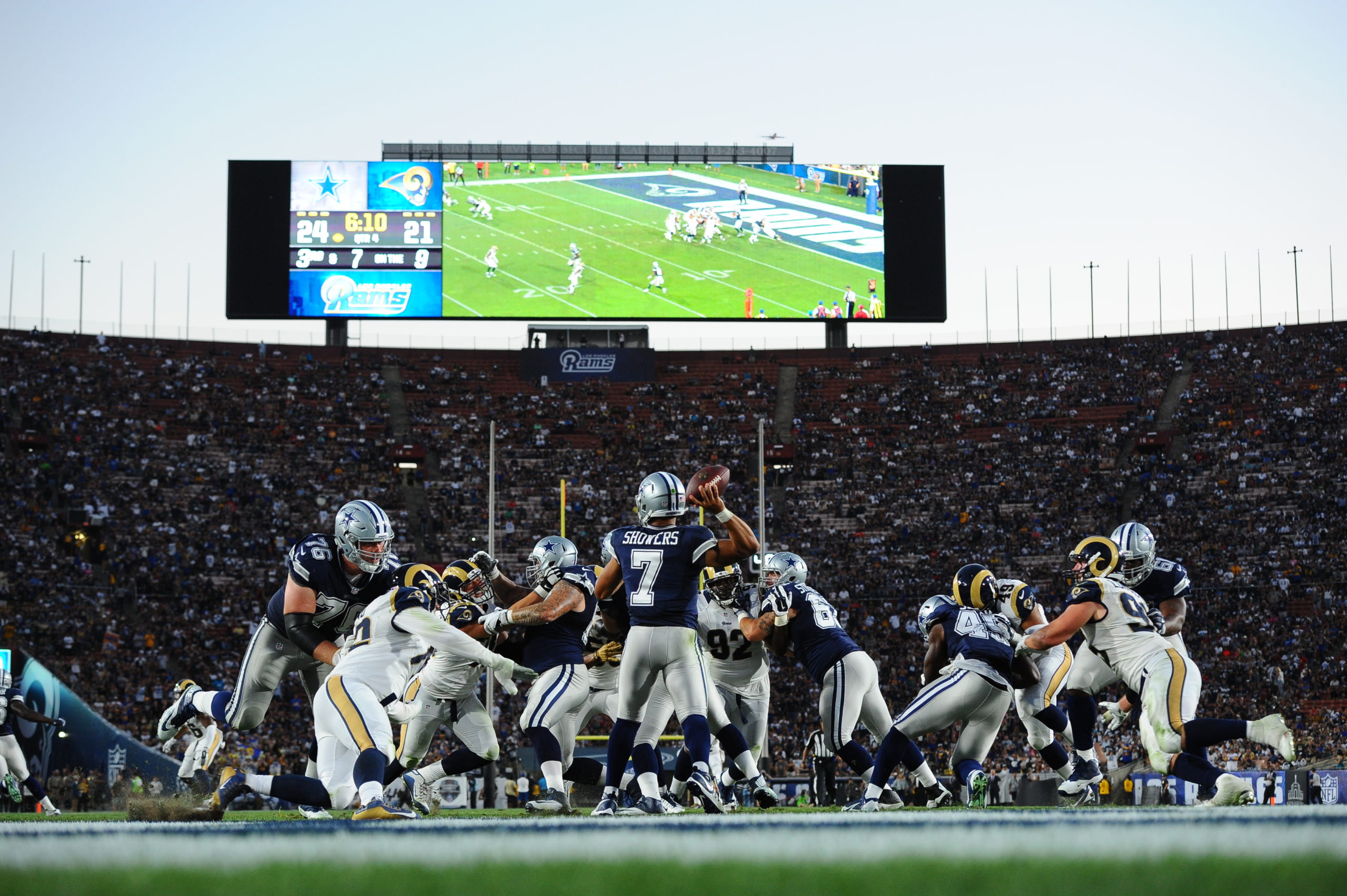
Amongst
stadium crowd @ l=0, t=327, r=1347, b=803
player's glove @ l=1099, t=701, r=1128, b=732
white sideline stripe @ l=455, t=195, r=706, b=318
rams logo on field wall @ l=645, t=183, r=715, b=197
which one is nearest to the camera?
player's glove @ l=1099, t=701, r=1128, b=732

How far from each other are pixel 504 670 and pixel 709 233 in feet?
124

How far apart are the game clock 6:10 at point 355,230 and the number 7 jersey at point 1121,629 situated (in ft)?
121

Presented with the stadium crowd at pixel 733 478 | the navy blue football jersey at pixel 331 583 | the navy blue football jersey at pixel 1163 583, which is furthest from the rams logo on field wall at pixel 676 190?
the navy blue football jersey at pixel 331 583

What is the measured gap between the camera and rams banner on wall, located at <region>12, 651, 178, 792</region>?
25.8 m

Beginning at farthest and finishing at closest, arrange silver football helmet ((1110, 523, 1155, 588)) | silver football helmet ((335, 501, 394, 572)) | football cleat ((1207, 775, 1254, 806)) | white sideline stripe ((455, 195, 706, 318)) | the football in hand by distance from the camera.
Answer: white sideline stripe ((455, 195, 706, 318))
silver football helmet ((1110, 523, 1155, 588))
silver football helmet ((335, 501, 394, 572))
the football in hand
football cleat ((1207, 775, 1254, 806))

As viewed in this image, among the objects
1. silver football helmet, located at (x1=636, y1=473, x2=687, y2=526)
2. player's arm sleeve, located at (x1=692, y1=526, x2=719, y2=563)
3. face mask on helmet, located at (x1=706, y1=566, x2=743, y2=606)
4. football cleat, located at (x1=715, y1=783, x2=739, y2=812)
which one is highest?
silver football helmet, located at (x1=636, y1=473, x2=687, y2=526)

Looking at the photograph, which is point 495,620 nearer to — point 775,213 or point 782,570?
point 782,570

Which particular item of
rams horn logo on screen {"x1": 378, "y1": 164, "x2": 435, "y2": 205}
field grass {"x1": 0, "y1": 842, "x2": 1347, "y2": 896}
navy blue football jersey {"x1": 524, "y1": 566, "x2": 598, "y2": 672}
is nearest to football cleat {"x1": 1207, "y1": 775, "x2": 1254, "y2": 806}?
navy blue football jersey {"x1": 524, "y1": 566, "x2": 598, "y2": 672}

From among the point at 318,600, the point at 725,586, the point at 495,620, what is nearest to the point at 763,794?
the point at 725,586

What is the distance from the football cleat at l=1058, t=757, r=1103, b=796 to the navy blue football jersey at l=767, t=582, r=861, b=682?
2225mm

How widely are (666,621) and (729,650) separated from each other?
3248 mm

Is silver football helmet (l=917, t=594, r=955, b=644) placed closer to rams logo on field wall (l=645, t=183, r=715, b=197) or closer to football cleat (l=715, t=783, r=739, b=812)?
football cleat (l=715, t=783, r=739, b=812)

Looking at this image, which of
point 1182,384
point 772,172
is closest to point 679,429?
point 772,172

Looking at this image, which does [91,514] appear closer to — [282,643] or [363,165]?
[363,165]
